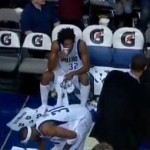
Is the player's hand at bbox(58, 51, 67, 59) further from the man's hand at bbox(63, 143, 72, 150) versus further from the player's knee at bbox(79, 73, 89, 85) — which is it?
the man's hand at bbox(63, 143, 72, 150)

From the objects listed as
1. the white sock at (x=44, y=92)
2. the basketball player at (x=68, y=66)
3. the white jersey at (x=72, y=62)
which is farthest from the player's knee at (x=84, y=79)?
the white sock at (x=44, y=92)

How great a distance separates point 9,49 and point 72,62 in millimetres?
1483

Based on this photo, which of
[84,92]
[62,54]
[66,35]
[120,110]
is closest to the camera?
[120,110]

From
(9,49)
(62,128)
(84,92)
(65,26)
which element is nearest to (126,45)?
(65,26)

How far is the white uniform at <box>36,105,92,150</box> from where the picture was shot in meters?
5.55

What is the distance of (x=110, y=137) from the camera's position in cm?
574

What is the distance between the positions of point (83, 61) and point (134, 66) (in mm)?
1663

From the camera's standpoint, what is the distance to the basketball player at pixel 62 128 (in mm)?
5395

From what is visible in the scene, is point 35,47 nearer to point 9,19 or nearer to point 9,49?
point 9,49

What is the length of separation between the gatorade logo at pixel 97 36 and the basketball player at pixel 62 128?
2.73 m

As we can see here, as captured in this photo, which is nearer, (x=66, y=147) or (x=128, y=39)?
(x=66, y=147)

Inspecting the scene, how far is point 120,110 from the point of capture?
5559 mm

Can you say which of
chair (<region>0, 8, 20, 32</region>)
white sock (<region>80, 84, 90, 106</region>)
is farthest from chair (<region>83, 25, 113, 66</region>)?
chair (<region>0, 8, 20, 32</region>)

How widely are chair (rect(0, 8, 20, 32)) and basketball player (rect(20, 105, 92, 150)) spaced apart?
3.56m
